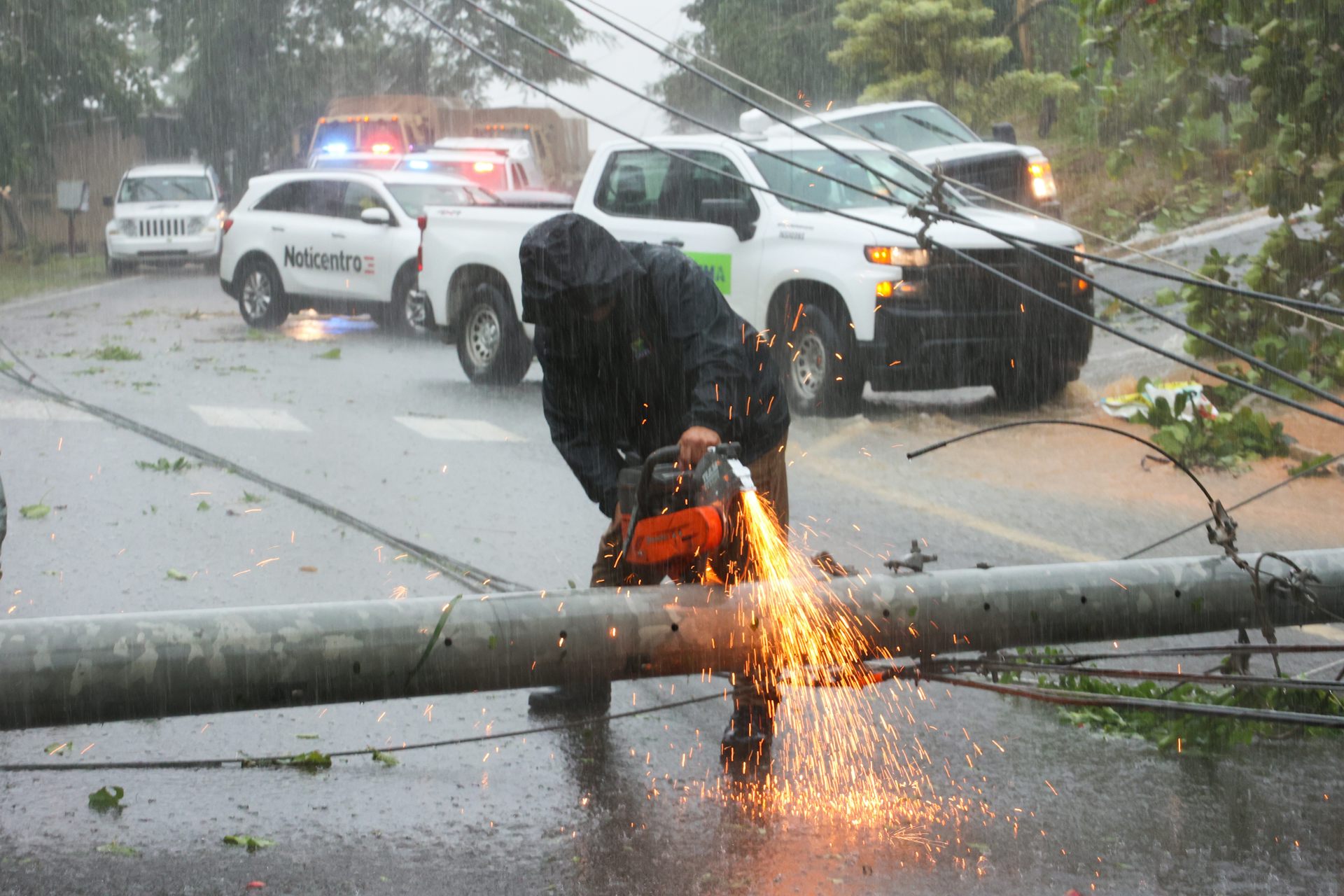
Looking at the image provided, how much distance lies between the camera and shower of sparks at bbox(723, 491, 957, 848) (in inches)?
156

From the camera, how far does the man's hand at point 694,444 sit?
419 centimetres

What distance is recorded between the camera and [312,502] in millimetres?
8945

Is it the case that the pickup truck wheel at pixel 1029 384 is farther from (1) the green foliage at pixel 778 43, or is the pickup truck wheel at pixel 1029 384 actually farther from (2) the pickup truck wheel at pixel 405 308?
(1) the green foliage at pixel 778 43

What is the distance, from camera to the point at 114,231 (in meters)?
28.6

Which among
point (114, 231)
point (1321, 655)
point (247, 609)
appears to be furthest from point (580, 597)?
point (114, 231)

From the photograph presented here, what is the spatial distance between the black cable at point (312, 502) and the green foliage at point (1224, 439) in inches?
201

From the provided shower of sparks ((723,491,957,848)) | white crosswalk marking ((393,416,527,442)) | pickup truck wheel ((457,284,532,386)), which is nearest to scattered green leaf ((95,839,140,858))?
shower of sparks ((723,491,957,848))

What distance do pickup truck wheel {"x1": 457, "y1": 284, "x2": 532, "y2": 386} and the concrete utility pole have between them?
32.5ft

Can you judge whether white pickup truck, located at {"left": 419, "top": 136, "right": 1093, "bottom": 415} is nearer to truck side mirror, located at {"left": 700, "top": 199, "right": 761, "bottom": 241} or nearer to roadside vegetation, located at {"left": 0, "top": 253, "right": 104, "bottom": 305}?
truck side mirror, located at {"left": 700, "top": 199, "right": 761, "bottom": 241}

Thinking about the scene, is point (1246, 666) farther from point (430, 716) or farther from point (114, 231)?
point (114, 231)

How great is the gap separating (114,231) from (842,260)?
21051mm

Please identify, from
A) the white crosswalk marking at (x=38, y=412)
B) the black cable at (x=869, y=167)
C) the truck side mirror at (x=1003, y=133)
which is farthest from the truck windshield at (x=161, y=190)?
the black cable at (x=869, y=167)

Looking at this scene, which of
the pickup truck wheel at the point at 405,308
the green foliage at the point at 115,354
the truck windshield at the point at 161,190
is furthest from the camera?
the truck windshield at the point at 161,190

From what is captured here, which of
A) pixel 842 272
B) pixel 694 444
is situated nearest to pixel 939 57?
pixel 842 272
